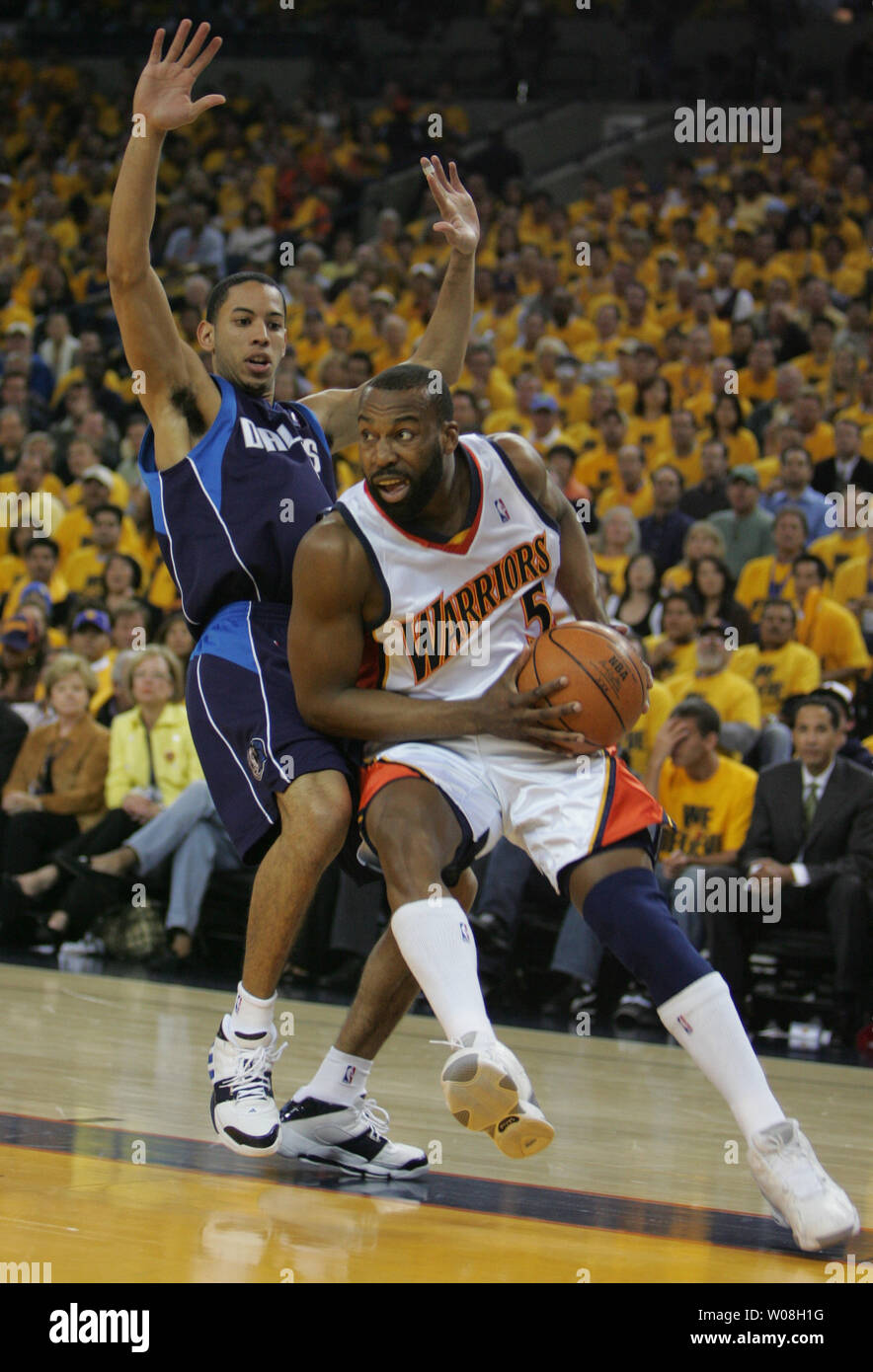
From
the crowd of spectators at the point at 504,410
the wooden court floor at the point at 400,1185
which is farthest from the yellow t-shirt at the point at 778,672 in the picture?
the wooden court floor at the point at 400,1185

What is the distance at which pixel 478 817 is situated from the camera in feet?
12.0

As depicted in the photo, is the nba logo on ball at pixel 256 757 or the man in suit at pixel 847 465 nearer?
the nba logo on ball at pixel 256 757

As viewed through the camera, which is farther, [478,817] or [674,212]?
[674,212]

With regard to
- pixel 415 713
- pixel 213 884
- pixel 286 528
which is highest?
pixel 286 528

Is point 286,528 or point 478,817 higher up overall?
point 286,528

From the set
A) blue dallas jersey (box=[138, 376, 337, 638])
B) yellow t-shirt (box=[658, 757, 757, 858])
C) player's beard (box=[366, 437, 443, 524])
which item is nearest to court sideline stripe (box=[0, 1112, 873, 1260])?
blue dallas jersey (box=[138, 376, 337, 638])

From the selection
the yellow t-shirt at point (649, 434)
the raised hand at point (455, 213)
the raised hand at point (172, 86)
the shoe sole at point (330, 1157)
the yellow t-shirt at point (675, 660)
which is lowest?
the shoe sole at point (330, 1157)

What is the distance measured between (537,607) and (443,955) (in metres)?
0.97

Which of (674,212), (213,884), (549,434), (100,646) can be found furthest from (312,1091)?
(674,212)

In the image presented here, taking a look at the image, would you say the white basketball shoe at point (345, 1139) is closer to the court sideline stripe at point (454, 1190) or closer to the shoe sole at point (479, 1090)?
the court sideline stripe at point (454, 1190)

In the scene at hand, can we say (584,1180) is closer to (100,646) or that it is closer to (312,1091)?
(312,1091)

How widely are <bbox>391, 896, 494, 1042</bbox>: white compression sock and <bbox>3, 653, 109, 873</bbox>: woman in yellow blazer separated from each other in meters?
5.80

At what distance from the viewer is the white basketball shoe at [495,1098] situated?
10.3 feet
